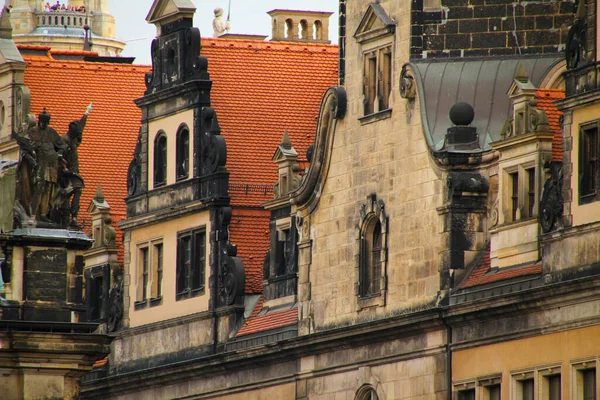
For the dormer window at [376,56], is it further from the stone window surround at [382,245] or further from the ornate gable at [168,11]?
the ornate gable at [168,11]

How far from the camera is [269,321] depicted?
79.8 metres

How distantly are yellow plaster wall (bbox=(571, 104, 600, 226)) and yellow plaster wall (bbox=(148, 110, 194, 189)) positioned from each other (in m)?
21.3

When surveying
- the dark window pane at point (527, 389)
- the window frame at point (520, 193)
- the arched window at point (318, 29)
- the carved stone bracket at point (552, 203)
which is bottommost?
the dark window pane at point (527, 389)

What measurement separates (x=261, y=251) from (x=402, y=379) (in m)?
12.1

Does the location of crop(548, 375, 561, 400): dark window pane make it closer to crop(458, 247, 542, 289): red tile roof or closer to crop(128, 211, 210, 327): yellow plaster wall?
crop(458, 247, 542, 289): red tile roof

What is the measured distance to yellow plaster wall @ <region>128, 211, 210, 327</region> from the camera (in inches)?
3280

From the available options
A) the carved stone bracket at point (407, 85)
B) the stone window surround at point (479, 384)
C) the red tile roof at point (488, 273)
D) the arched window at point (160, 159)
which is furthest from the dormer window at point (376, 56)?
the arched window at point (160, 159)

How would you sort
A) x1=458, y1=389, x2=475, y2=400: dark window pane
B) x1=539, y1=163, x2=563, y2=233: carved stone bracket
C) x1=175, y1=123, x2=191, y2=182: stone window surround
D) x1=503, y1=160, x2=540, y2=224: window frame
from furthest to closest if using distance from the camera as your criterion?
x1=175, y1=123, x2=191, y2=182: stone window surround < x1=458, y1=389, x2=475, y2=400: dark window pane < x1=503, y1=160, x2=540, y2=224: window frame < x1=539, y1=163, x2=563, y2=233: carved stone bracket

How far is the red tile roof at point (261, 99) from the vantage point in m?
84.2

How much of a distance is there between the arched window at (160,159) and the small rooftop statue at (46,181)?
17.5 m

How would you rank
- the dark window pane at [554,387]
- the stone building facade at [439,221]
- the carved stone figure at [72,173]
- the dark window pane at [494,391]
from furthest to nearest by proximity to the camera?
the dark window pane at [494,391]
the carved stone figure at [72,173]
the dark window pane at [554,387]
the stone building facade at [439,221]

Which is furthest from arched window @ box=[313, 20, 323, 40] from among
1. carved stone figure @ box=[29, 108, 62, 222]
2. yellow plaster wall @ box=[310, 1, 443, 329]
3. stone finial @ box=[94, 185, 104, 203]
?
carved stone figure @ box=[29, 108, 62, 222]

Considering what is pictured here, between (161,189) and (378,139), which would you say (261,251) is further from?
(378,139)

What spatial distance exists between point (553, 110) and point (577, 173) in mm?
4677
